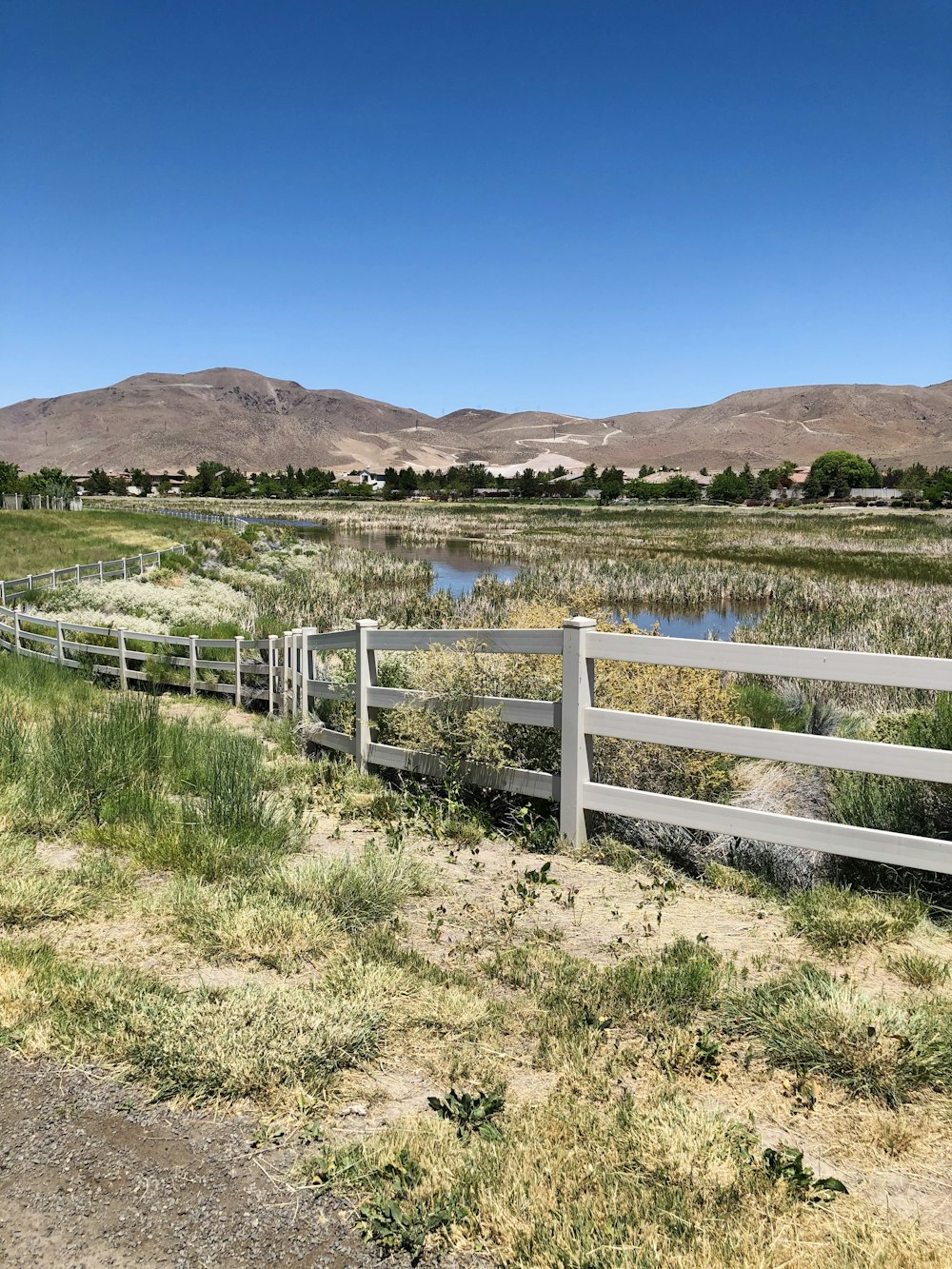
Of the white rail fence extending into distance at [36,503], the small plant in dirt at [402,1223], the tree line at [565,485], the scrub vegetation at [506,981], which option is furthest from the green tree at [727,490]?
the small plant in dirt at [402,1223]

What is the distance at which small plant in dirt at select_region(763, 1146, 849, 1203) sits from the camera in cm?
254

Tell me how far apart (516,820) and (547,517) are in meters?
74.2

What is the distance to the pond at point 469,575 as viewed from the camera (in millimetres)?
23766

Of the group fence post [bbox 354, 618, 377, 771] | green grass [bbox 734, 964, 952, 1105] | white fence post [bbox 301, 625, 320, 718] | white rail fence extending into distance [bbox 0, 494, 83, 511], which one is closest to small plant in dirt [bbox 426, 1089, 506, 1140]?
green grass [bbox 734, 964, 952, 1105]

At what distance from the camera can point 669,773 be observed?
5.96 meters

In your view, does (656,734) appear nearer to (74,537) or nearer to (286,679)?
(286,679)

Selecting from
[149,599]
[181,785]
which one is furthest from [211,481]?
[181,785]

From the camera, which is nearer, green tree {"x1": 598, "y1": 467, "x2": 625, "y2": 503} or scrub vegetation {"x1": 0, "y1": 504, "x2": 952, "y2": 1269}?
scrub vegetation {"x1": 0, "y1": 504, "x2": 952, "y2": 1269}

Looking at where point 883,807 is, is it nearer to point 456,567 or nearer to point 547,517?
point 456,567

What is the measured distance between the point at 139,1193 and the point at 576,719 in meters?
3.32

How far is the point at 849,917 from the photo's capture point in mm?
4262

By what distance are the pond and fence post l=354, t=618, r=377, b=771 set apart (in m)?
2.29

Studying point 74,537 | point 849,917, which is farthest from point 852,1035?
point 74,537

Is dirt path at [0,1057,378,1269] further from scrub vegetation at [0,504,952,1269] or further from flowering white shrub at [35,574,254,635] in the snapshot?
flowering white shrub at [35,574,254,635]
